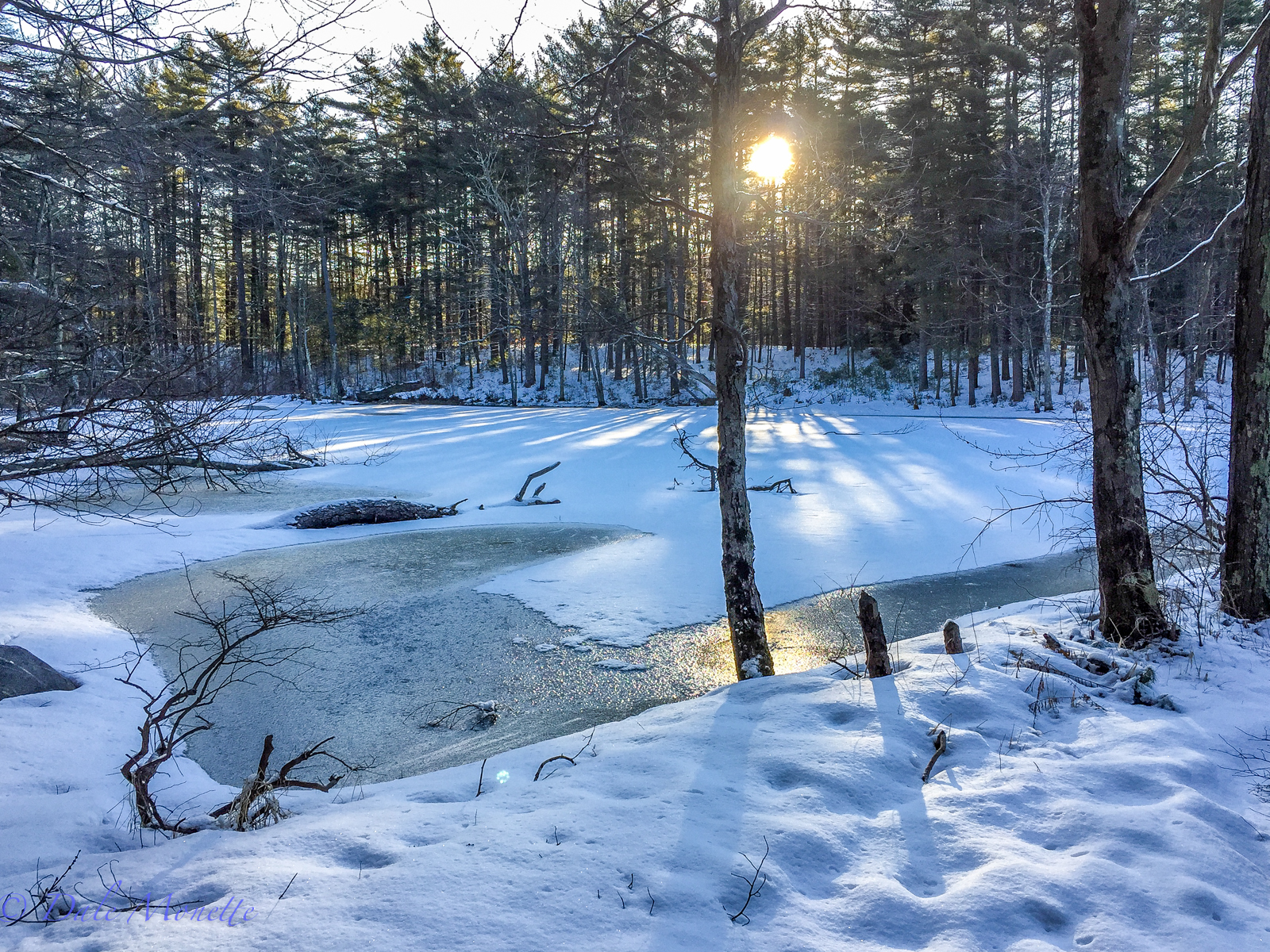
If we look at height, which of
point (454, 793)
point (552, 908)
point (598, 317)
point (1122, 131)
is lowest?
point (454, 793)

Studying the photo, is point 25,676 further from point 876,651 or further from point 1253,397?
point 1253,397

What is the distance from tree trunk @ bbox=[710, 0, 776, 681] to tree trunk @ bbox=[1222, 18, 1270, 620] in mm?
3217

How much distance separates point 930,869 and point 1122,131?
4.49 metres

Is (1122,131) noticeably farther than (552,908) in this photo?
Yes

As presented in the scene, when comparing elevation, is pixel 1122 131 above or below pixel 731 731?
above

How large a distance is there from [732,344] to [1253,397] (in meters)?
3.44

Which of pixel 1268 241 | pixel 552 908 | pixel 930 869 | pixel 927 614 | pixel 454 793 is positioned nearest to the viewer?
pixel 552 908

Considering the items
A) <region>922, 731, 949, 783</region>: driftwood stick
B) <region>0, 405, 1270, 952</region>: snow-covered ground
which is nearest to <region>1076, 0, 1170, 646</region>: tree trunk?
<region>0, 405, 1270, 952</region>: snow-covered ground

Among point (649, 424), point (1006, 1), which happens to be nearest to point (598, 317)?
point (649, 424)

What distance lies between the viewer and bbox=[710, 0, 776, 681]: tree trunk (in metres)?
5.77

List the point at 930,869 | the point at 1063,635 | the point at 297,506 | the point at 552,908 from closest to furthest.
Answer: the point at 552,908 → the point at 930,869 → the point at 1063,635 → the point at 297,506

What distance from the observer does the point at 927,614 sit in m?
7.73

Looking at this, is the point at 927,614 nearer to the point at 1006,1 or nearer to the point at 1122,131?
the point at 1122,131

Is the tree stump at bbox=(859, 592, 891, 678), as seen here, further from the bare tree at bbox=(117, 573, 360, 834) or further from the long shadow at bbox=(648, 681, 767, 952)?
the bare tree at bbox=(117, 573, 360, 834)
